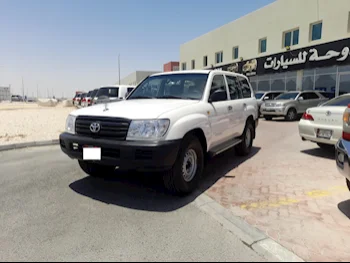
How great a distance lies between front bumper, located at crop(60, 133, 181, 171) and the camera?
3.23m

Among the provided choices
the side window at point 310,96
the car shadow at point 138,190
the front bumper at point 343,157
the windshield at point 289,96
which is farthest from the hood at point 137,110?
the side window at point 310,96

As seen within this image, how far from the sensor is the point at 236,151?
20.6 ft

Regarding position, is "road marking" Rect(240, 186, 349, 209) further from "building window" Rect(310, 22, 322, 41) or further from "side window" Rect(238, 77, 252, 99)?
"building window" Rect(310, 22, 322, 41)

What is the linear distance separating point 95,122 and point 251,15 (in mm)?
21970

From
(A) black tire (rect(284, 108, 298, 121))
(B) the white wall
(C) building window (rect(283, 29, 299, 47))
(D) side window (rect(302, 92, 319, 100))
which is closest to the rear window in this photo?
(A) black tire (rect(284, 108, 298, 121))

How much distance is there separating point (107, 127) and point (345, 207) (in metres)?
3.35

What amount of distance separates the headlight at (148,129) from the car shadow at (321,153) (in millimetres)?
4634

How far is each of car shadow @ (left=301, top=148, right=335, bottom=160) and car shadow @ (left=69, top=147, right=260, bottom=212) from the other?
2565 millimetres

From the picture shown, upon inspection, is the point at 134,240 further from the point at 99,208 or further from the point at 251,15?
the point at 251,15

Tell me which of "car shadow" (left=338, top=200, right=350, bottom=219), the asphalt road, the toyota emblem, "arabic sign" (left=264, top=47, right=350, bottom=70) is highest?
"arabic sign" (left=264, top=47, right=350, bottom=70)

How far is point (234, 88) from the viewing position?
5.73 meters

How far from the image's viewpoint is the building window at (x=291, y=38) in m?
18.3

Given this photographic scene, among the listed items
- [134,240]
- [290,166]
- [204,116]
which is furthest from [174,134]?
[290,166]

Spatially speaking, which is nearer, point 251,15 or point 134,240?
point 134,240
